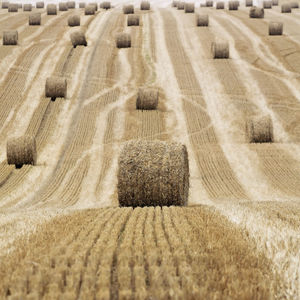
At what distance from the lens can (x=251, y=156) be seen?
20438 millimetres

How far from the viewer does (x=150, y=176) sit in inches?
413

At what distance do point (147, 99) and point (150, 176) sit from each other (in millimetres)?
16017

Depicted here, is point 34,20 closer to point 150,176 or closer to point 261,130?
point 261,130

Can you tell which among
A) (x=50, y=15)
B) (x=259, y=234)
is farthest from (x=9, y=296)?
(x=50, y=15)

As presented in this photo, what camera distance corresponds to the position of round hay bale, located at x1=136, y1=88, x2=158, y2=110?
25.9 metres

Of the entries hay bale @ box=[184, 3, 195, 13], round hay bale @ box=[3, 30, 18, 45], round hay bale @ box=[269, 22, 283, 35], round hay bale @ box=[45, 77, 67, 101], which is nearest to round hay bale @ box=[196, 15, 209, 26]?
round hay bale @ box=[269, 22, 283, 35]

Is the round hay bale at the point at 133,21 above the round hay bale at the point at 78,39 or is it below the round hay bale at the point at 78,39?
above

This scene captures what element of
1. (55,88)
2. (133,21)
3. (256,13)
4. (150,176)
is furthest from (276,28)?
(150,176)

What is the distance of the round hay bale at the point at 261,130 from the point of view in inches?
848

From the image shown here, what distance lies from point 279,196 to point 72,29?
111ft

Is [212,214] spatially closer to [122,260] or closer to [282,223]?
[282,223]

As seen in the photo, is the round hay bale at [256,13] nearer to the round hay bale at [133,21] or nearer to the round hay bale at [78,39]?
the round hay bale at [133,21]

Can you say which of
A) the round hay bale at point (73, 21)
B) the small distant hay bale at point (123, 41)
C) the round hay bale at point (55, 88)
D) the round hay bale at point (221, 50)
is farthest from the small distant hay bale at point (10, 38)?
the round hay bale at point (221, 50)

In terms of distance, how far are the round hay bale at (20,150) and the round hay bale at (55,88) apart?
9497mm
